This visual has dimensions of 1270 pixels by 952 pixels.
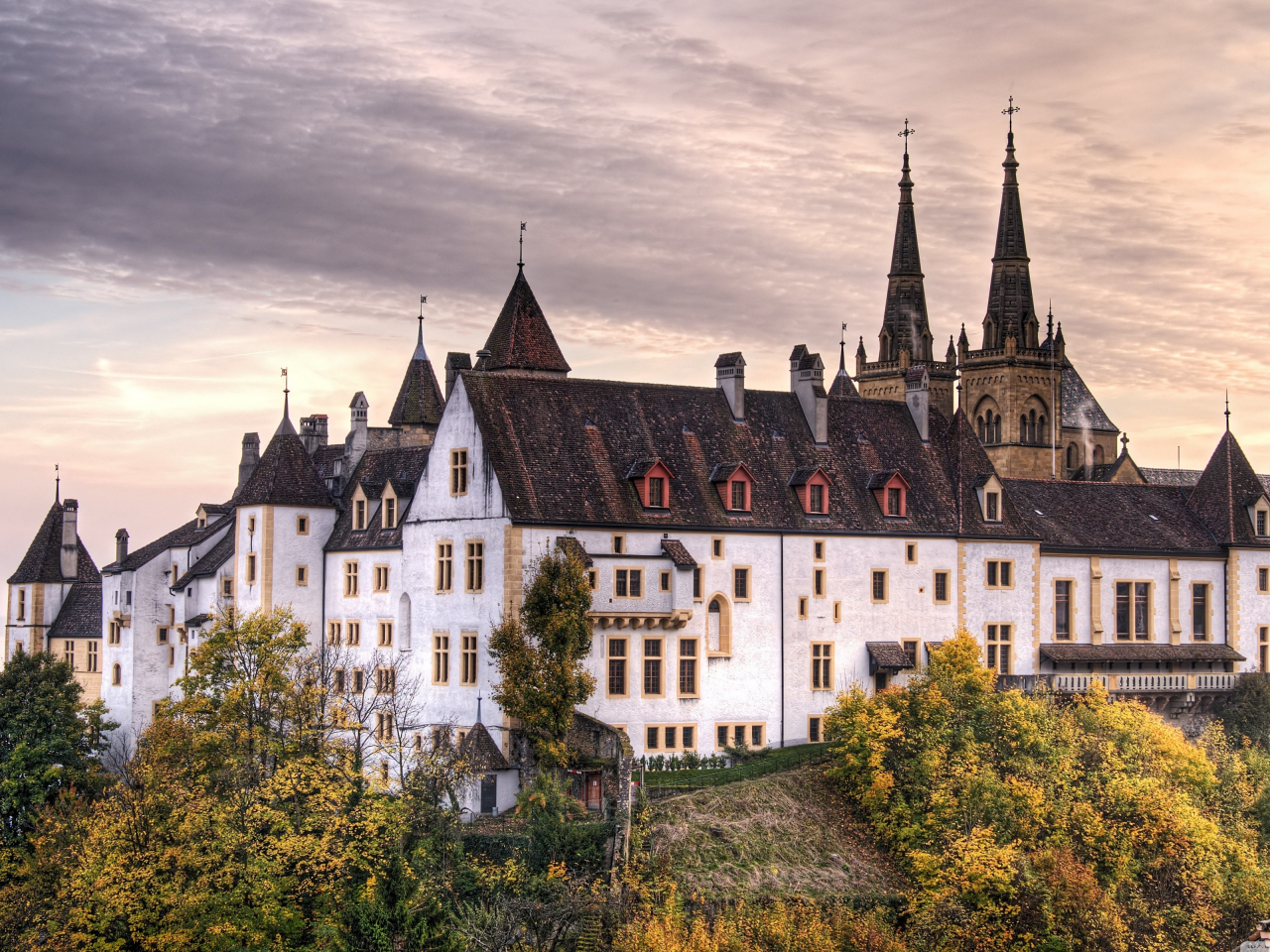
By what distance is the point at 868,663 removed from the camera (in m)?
69.7

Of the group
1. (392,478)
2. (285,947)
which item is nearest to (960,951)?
(285,947)

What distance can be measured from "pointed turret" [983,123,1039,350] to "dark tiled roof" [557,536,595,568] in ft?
235

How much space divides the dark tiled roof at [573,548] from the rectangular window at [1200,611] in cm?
2887

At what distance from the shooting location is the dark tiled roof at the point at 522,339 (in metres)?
77.2

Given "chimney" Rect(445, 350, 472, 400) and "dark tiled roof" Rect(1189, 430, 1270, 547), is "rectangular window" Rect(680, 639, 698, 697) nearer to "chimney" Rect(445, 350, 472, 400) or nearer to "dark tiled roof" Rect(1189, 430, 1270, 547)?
"chimney" Rect(445, 350, 472, 400)

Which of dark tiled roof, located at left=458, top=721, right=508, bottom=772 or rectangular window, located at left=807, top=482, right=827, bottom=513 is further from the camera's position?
rectangular window, located at left=807, top=482, right=827, bottom=513

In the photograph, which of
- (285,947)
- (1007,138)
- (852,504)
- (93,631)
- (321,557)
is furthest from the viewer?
(1007,138)

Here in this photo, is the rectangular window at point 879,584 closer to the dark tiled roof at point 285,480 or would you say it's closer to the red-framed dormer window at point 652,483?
the red-framed dormer window at point 652,483

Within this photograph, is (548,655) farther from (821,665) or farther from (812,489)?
(812,489)

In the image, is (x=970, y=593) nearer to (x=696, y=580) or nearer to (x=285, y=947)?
(x=696, y=580)

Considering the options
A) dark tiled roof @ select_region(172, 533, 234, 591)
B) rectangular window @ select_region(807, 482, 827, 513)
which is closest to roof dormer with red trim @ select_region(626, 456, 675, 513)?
rectangular window @ select_region(807, 482, 827, 513)

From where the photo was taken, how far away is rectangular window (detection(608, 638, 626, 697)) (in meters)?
64.3

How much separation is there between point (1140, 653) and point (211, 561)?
39801 millimetres

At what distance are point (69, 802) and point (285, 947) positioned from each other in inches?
854
